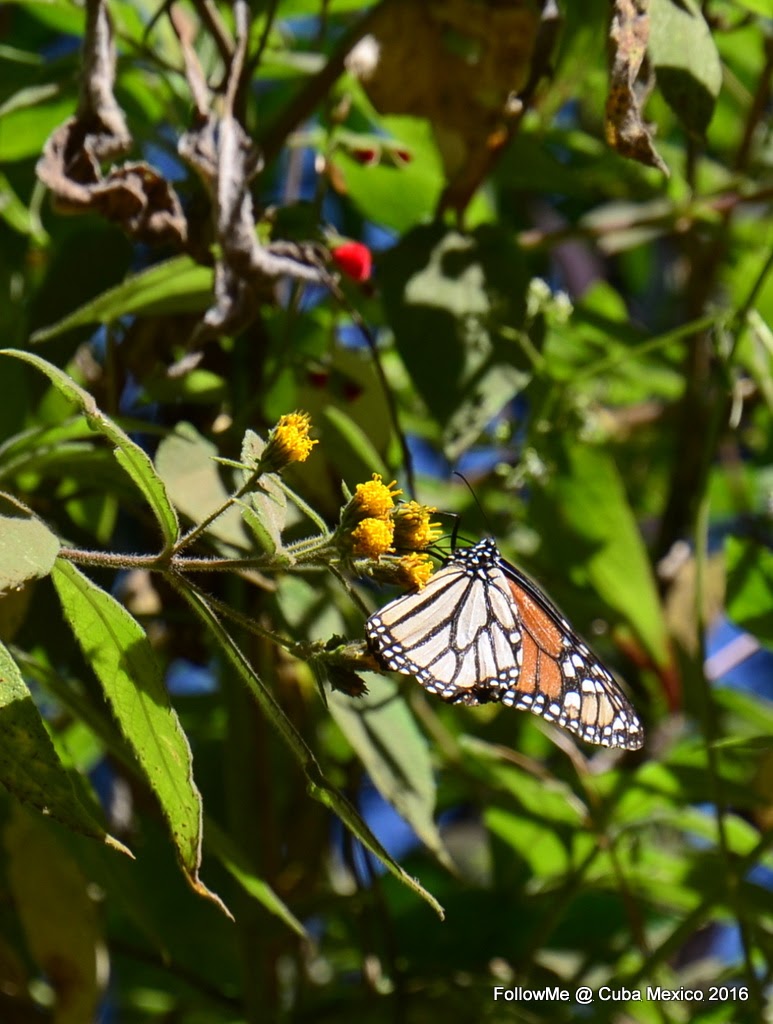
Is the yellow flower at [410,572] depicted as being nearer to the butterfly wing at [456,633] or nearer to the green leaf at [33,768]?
the butterfly wing at [456,633]

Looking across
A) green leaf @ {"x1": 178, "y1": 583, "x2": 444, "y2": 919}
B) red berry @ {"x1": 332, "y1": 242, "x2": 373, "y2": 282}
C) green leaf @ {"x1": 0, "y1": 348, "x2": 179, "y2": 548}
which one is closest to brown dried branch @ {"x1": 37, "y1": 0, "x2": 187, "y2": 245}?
red berry @ {"x1": 332, "y1": 242, "x2": 373, "y2": 282}

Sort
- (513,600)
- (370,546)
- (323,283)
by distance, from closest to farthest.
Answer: (370,546), (323,283), (513,600)

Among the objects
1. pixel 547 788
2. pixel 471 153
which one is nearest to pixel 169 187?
pixel 471 153

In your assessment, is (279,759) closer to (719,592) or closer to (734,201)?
(719,592)

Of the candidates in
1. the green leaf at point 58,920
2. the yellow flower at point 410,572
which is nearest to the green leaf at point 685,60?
the yellow flower at point 410,572

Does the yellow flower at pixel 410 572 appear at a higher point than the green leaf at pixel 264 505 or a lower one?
lower

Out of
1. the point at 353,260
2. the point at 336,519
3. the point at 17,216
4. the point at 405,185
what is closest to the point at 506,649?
the point at 336,519

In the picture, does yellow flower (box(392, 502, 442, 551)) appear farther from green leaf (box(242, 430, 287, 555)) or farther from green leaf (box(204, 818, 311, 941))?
green leaf (box(204, 818, 311, 941))
